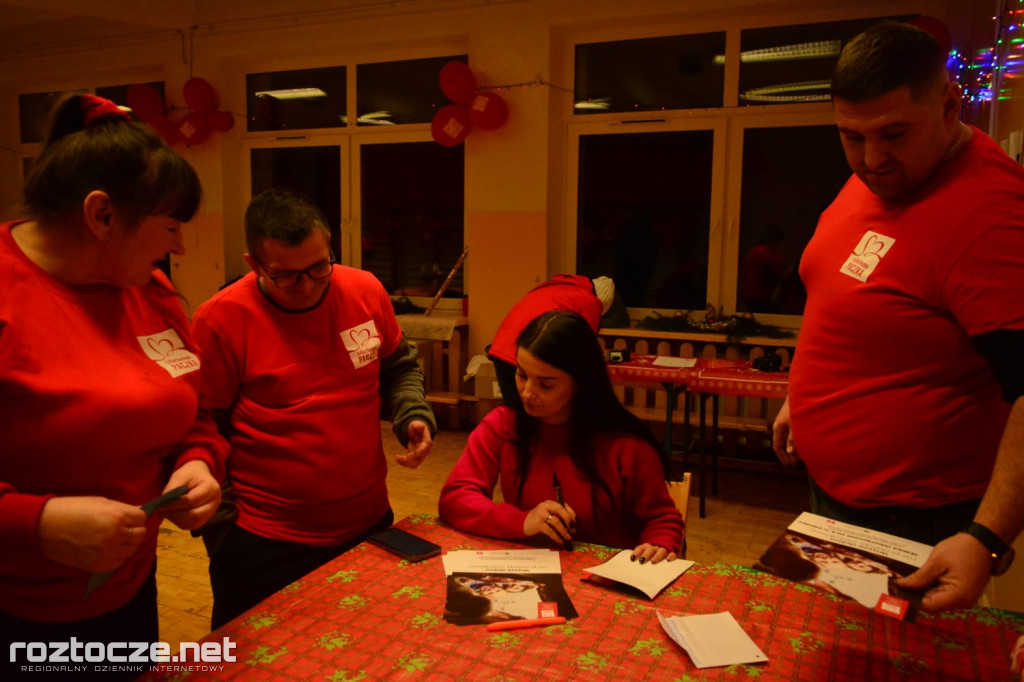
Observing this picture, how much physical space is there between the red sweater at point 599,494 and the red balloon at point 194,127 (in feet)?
18.4

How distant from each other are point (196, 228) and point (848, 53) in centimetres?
630

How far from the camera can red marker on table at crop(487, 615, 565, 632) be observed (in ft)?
4.13

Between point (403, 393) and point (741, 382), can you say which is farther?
point (741, 382)

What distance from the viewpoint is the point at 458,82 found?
5309 mm

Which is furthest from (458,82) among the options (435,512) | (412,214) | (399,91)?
(435,512)

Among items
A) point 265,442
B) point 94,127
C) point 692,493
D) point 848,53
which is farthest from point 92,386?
point 692,493

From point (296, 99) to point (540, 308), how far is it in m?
4.38

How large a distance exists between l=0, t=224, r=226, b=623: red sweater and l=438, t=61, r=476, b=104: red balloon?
14.3ft

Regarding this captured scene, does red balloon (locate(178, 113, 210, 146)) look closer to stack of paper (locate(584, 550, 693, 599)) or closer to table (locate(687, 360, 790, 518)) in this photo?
table (locate(687, 360, 790, 518))

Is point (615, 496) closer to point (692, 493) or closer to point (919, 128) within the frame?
point (919, 128)

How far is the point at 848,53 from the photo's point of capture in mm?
1388

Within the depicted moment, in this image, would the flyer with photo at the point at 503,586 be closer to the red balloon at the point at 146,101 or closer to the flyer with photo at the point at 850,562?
the flyer with photo at the point at 850,562

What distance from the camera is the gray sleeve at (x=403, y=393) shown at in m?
1.98

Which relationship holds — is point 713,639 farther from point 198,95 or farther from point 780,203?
point 198,95
